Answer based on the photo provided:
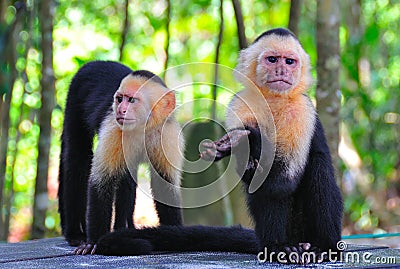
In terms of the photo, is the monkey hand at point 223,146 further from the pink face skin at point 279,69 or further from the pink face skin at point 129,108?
the pink face skin at point 129,108

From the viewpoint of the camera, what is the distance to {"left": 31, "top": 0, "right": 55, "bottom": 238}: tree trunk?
4645mm

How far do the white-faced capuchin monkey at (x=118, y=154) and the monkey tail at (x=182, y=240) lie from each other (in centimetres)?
14

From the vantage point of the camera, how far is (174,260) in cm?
272

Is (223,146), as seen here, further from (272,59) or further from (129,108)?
(129,108)

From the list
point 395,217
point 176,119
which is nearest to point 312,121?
point 176,119

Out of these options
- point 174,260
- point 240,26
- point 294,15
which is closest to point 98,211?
point 174,260

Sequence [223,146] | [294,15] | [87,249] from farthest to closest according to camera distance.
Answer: [294,15]
[87,249]
[223,146]

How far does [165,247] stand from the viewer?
3.08 m

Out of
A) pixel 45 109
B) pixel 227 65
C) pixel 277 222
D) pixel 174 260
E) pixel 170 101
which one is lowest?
pixel 174 260

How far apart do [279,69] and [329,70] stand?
4.52 ft

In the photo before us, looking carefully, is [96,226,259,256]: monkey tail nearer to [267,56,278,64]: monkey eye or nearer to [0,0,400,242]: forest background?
[267,56,278,64]: monkey eye

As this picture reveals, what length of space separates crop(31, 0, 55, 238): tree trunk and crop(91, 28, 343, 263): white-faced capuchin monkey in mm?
1798

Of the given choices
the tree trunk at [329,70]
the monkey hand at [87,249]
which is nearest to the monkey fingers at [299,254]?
the monkey hand at [87,249]

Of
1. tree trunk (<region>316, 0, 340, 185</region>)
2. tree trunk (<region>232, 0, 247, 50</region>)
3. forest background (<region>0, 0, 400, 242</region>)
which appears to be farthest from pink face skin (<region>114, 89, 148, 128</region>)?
forest background (<region>0, 0, 400, 242</region>)
